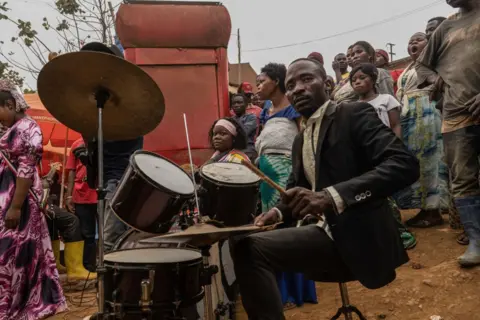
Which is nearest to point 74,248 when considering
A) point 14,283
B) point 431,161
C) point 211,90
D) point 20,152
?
point 14,283

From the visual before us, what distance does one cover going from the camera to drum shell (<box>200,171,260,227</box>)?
3451 mm

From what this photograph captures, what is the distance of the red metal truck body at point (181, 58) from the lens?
5844 millimetres

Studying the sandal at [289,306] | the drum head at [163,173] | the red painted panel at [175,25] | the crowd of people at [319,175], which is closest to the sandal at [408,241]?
the crowd of people at [319,175]

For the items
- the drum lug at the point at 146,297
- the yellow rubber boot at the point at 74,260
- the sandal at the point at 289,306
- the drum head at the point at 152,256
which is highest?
the drum head at the point at 152,256

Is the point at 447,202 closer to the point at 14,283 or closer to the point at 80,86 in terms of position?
the point at 80,86

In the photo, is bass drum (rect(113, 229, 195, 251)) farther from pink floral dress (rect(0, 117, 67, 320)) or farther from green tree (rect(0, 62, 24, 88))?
green tree (rect(0, 62, 24, 88))

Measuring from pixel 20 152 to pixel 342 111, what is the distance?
3.13m

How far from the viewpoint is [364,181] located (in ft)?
7.35

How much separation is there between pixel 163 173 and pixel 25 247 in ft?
7.36

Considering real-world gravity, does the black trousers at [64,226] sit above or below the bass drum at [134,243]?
below

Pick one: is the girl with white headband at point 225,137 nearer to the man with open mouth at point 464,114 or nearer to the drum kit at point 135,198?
the drum kit at point 135,198

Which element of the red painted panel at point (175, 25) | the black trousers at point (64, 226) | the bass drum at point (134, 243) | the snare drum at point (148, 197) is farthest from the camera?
the black trousers at point (64, 226)

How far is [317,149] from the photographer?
253cm

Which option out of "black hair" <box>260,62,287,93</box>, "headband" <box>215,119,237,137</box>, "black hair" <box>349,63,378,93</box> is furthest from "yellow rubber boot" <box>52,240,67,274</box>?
"black hair" <box>349,63,378,93</box>
